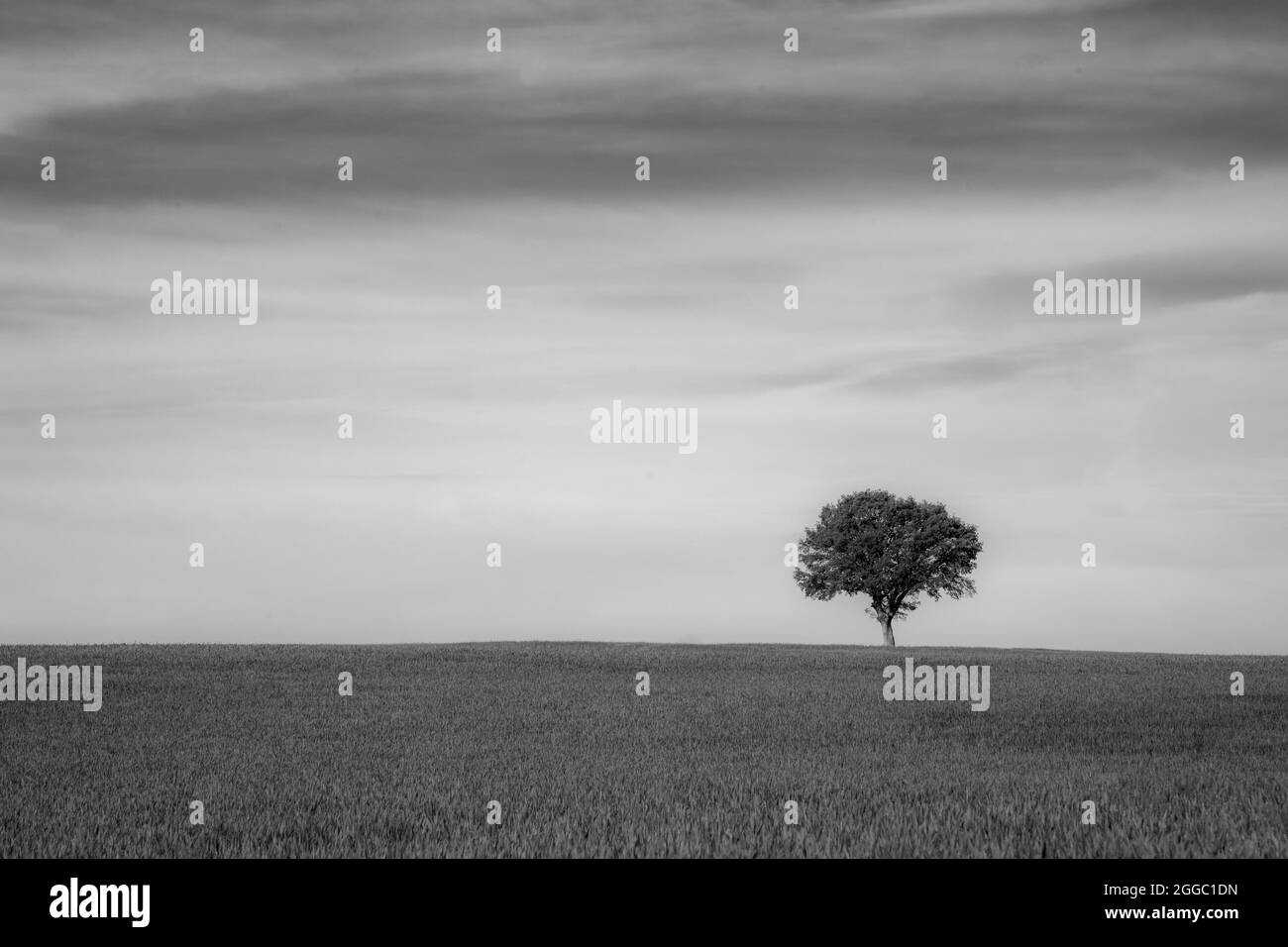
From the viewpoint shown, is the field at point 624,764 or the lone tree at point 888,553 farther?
the lone tree at point 888,553

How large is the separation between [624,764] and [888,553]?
58.1m

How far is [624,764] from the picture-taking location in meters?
23.9

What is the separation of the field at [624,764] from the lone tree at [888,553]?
2763cm

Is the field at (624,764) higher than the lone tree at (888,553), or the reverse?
the lone tree at (888,553)

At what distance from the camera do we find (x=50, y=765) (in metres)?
23.6

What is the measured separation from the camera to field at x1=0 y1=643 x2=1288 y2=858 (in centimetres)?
1467

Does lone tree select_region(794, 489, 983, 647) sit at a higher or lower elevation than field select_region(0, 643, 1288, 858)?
higher

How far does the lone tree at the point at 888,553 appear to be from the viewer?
79375mm

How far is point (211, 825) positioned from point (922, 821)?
10.1 meters

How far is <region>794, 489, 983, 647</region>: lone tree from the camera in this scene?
3125 inches

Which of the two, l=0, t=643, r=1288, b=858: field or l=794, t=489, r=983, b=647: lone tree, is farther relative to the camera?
l=794, t=489, r=983, b=647: lone tree

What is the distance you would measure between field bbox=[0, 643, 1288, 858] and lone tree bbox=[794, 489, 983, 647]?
27.6 meters
